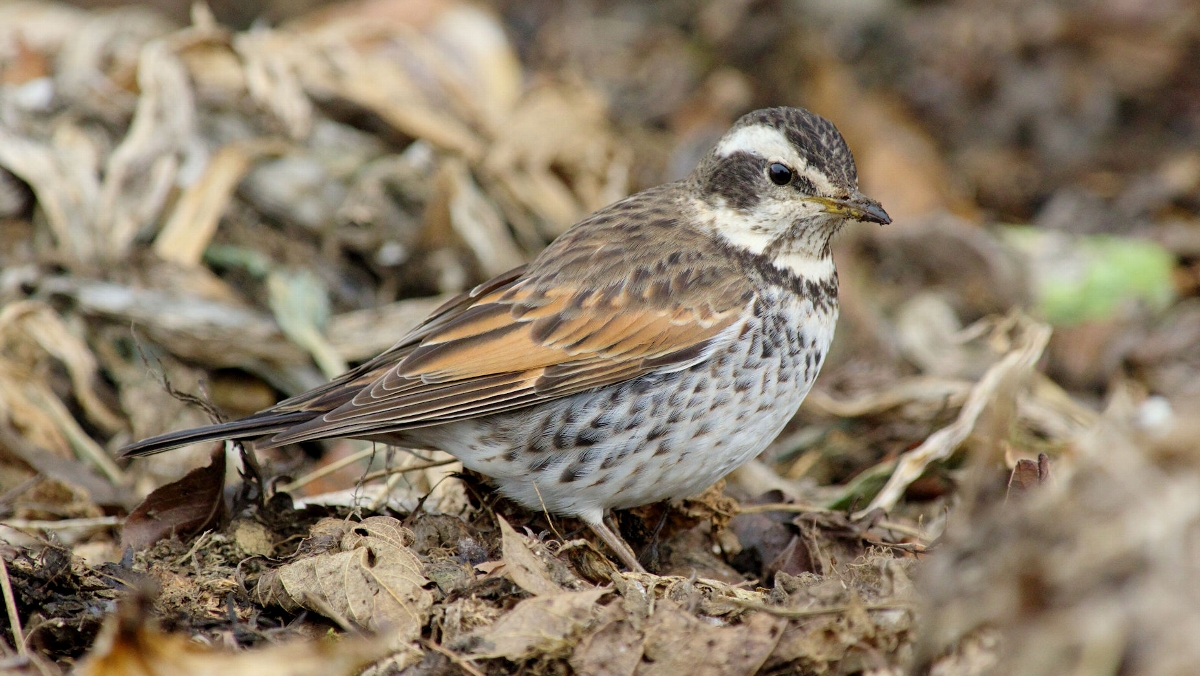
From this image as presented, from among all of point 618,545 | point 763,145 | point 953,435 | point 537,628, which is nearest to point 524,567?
point 537,628

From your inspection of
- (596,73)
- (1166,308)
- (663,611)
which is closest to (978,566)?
(663,611)

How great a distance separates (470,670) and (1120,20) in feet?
25.8

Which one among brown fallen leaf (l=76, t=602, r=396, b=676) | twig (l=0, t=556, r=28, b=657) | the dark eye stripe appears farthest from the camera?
the dark eye stripe

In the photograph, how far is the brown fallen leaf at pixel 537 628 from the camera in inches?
128

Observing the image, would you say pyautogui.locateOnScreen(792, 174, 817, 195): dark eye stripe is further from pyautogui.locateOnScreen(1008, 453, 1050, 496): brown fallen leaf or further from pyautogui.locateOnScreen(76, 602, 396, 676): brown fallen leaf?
pyautogui.locateOnScreen(76, 602, 396, 676): brown fallen leaf

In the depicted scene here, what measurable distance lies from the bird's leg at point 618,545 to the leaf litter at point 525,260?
0.12 metres

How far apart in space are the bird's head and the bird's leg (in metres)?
1.28

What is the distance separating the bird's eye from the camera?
4.70m

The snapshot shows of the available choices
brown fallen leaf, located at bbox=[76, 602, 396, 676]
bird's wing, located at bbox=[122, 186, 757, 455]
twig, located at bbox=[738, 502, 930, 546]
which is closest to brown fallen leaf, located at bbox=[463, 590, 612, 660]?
brown fallen leaf, located at bbox=[76, 602, 396, 676]

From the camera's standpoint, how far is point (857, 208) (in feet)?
14.9

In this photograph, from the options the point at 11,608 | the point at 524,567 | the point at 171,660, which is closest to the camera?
the point at 171,660

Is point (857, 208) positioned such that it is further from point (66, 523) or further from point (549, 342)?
point (66, 523)

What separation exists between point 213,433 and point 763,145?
241cm

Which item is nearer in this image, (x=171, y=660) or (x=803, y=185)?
(x=171, y=660)
